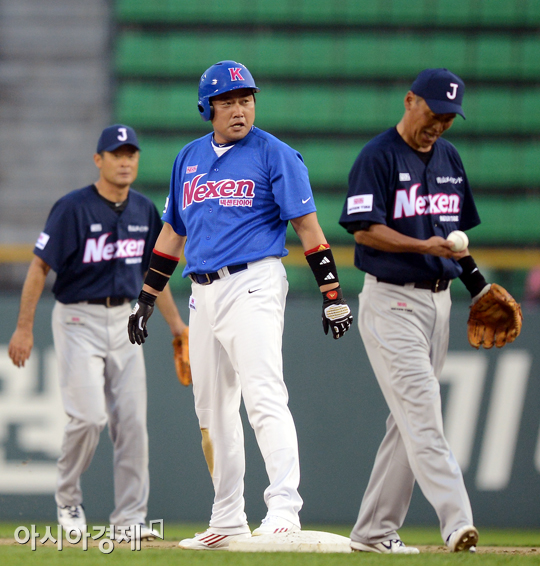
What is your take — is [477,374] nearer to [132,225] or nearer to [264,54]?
[132,225]

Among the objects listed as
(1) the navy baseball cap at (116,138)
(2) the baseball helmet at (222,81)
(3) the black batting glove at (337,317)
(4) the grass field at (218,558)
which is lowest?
(4) the grass field at (218,558)

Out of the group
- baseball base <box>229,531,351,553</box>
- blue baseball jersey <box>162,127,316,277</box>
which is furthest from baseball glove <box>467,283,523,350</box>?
baseball base <box>229,531,351,553</box>

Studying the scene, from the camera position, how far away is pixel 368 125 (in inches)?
362

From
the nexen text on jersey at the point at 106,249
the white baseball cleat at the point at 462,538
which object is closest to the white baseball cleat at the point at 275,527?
the white baseball cleat at the point at 462,538

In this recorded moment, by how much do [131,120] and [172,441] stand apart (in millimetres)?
4304

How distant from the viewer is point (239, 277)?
3.50 m

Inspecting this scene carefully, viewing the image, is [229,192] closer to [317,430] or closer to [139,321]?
[139,321]

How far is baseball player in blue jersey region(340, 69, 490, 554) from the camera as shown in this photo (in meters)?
3.75

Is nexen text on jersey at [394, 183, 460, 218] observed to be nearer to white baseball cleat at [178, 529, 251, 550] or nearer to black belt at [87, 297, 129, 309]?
white baseball cleat at [178, 529, 251, 550]

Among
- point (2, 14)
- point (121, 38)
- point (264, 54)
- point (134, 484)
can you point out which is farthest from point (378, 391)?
point (2, 14)

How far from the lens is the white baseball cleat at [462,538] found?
3.47m

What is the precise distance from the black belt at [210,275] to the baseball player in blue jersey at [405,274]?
1.94ft

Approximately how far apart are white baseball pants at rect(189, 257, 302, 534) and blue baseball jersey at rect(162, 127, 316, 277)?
9 centimetres

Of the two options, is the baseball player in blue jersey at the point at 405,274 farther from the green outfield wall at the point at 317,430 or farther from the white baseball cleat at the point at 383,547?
the green outfield wall at the point at 317,430
